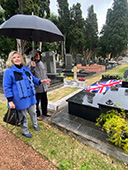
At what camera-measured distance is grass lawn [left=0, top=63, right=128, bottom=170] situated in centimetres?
161

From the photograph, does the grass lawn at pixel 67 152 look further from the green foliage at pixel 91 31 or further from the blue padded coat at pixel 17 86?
the green foliage at pixel 91 31

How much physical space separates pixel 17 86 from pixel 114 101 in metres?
2.10

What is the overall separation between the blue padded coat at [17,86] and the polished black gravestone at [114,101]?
1.62 meters

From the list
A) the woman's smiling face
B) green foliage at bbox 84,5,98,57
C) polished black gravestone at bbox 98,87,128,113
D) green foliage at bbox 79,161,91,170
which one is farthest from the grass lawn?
green foliage at bbox 84,5,98,57

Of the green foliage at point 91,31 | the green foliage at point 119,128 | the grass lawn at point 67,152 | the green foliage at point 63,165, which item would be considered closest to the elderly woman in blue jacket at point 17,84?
the grass lawn at point 67,152

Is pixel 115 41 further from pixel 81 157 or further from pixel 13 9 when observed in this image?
pixel 81 157

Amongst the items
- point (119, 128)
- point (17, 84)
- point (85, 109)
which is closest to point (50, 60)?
point (85, 109)

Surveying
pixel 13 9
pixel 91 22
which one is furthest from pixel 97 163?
pixel 91 22

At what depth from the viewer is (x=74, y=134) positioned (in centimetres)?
226

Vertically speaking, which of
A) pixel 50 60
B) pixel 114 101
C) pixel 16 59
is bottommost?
pixel 114 101

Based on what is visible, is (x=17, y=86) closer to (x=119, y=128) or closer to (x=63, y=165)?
(x=63, y=165)

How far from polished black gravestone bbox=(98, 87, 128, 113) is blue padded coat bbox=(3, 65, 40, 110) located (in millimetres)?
1617

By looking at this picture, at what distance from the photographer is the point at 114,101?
7.55 ft

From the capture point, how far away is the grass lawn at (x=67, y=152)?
1.61 metres
